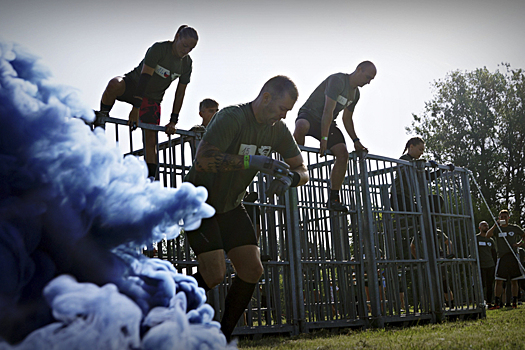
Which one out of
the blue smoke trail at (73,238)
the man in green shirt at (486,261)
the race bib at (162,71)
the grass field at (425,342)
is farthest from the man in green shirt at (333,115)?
the man in green shirt at (486,261)

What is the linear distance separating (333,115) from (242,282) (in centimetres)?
375

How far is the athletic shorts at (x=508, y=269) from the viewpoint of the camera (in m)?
11.9

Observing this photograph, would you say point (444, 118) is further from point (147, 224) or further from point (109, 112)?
point (147, 224)

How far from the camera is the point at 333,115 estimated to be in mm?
7477

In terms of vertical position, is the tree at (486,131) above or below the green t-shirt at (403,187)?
above

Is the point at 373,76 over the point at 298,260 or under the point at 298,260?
over

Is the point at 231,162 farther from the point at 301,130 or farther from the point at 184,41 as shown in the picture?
the point at 301,130

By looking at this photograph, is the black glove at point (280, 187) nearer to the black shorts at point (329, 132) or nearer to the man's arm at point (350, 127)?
the black shorts at point (329, 132)

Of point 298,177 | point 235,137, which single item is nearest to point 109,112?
point 235,137

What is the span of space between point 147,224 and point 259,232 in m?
4.34

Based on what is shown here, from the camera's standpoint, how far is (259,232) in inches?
262

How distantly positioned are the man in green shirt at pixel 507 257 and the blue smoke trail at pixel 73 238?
35.3 ft

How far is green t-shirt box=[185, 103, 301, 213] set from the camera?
420 cm

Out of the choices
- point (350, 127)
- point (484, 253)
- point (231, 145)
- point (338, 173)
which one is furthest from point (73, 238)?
point (484, 253)
